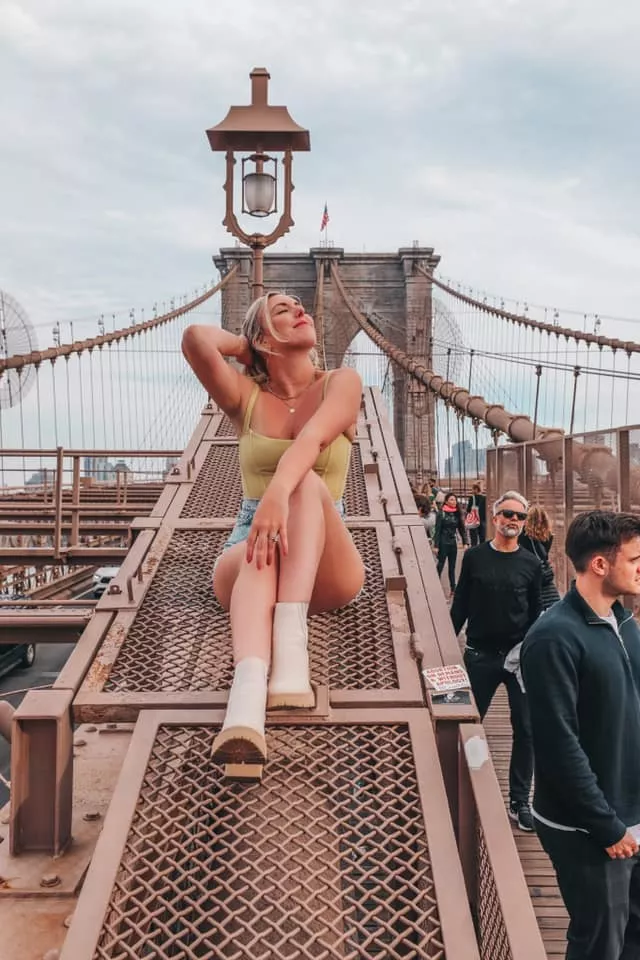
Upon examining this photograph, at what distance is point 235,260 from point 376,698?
82.3ft

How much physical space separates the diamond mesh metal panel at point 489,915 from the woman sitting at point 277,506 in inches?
19.7

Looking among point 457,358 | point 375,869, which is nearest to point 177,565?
point 375,869

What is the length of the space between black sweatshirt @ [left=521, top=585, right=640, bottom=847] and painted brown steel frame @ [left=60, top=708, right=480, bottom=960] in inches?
10.9

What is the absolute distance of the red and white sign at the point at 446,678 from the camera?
73.0 inches

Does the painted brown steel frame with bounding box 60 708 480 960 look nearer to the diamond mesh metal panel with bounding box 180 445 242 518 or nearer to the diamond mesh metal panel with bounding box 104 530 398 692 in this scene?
the diamond mesh metal panel with bounding box 104 530 398 692

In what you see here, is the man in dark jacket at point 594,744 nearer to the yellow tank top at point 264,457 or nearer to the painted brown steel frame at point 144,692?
the painted brown steel frame at point 144,692

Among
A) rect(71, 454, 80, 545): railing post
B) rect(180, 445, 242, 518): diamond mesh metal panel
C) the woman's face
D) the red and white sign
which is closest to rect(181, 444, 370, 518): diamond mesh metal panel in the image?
rect(180, 445, 242, 518): diamond mesh metal panel

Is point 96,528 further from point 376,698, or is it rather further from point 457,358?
point 457,358

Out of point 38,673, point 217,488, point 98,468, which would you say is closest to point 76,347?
point 98,468

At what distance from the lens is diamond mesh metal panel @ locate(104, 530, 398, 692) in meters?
1.99

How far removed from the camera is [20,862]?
172 cm

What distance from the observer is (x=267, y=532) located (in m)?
1.75

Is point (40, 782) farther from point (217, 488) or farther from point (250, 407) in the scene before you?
point (217, 488)

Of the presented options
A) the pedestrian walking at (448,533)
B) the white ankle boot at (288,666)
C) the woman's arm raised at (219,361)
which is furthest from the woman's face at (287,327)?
the pedestrian walking at (448,533)
